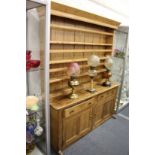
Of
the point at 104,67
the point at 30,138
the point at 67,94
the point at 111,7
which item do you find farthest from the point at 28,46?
the point at 111,7

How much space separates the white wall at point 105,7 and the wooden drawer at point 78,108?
1486 mm

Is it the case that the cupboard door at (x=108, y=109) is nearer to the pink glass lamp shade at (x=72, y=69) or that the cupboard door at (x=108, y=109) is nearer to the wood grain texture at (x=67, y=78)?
the wood grain texture at (x=67, y=78)

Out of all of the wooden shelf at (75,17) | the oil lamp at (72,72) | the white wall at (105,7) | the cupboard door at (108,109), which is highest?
the white wall at (105,7)

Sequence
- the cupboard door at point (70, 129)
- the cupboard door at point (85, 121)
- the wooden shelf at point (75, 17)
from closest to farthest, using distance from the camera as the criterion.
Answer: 1. the wooden shelf at point (75, 17)
2. the cupboard door at point (70, 129)
3. the cupboard door at point (85, 121)

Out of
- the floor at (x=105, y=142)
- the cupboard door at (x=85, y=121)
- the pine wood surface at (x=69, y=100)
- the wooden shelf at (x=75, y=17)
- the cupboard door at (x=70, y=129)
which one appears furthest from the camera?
the cupboard door at (x=85, y=121)

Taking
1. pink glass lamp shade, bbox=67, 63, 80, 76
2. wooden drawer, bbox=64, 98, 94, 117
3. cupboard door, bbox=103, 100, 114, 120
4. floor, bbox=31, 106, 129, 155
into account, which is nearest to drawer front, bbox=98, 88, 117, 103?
cupboard door, bbox=103, 100, 114, 120

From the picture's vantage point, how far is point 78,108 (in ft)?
6.81

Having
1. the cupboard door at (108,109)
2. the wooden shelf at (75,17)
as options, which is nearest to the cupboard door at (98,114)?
the cupboard door at (108,109)

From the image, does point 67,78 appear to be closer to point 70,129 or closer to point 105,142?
point 70,129

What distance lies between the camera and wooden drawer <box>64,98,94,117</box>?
6.30ft

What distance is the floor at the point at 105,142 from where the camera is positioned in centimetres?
214

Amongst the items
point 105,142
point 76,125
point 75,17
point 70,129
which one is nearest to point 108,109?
point 105,142

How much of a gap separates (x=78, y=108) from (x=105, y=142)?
2.70 feet

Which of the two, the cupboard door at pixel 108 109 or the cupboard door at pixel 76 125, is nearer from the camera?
the cupboard door at pixel 76 125
